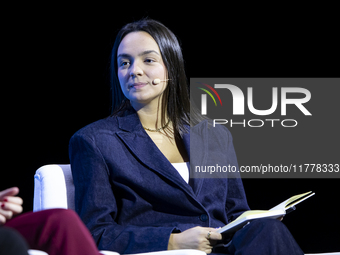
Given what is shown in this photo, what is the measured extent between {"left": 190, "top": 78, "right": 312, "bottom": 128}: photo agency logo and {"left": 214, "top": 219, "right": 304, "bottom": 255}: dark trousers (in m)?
1.44

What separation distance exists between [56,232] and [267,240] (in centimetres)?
71

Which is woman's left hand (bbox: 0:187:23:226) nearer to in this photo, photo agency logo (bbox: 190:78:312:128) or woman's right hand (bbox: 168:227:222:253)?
woman's right hand (bbox: 168:227:222:253)

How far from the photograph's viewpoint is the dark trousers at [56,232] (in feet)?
3.68

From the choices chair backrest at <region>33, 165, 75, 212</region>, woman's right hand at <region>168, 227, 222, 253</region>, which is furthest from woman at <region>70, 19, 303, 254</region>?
chair backrest at <region>33, 165, 75, 212</region>

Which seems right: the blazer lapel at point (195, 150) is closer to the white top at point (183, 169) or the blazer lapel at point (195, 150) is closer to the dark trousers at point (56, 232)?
the white top at point (183, 169)

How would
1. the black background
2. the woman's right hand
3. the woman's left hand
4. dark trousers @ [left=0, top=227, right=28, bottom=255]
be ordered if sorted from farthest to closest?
the black background
the woman's right hand
the woman's left hand
dark trousers @ [left=0, top=227, right=28, bottom=255]

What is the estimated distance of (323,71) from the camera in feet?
10.4

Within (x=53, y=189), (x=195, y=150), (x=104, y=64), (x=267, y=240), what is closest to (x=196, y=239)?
(x=267, y=240)

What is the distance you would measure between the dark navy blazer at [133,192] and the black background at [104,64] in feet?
3.18

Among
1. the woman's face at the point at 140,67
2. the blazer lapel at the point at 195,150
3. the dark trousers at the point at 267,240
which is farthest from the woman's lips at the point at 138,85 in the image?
the dark trousers at the point at 267,240

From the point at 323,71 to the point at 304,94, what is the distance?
23 cm

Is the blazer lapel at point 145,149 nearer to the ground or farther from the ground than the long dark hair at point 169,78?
nearer to the ground

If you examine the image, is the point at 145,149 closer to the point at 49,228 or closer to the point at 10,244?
the point at 49,228

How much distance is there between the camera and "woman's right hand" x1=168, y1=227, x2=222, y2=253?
166 cm
